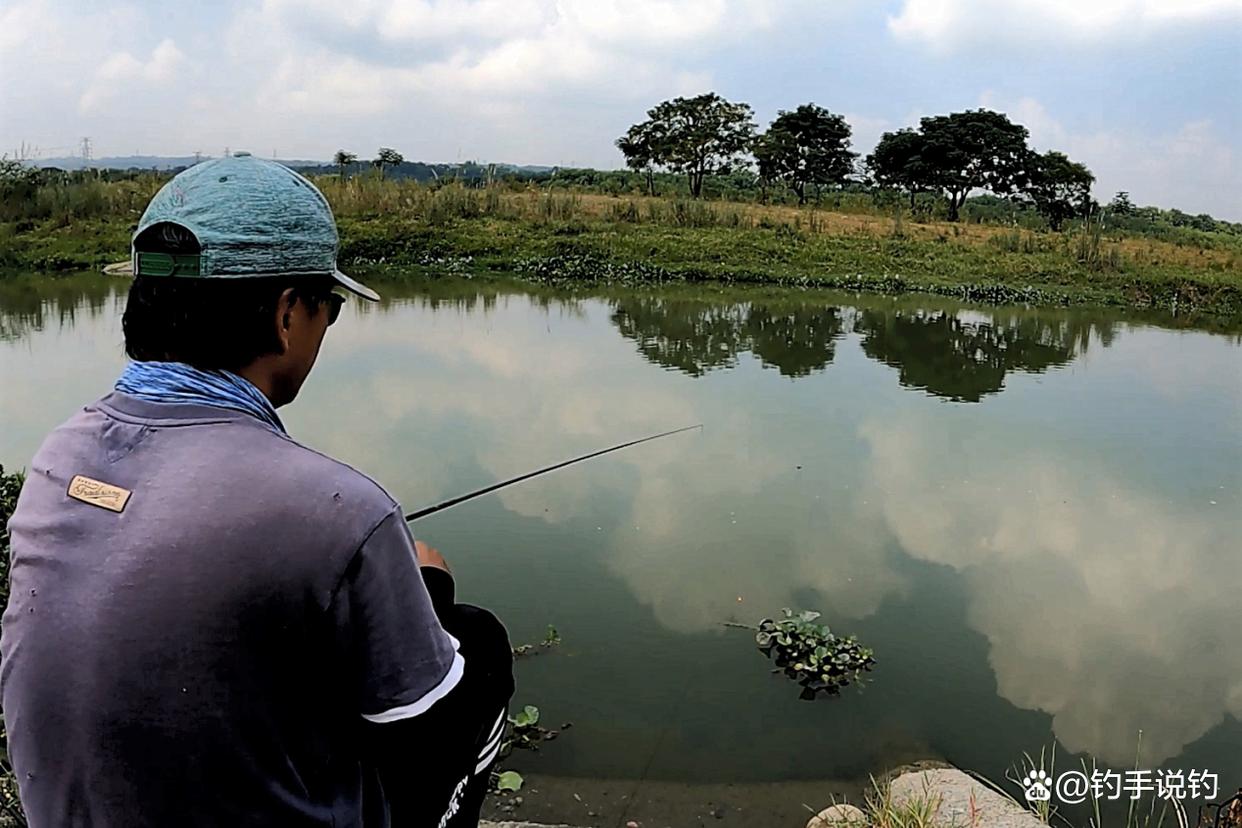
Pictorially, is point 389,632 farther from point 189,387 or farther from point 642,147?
point 642,147

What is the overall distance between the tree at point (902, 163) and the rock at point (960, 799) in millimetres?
26347

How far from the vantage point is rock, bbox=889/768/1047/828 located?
99.3 inches

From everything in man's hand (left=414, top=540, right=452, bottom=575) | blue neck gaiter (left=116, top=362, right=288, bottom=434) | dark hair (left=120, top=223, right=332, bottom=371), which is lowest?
man's hand (left=414, top=540, right=452, bottom=575)

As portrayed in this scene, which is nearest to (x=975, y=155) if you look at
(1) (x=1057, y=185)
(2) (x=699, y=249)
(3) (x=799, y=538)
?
(1) (x=1057, y=185)

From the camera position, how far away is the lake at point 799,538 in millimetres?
3125

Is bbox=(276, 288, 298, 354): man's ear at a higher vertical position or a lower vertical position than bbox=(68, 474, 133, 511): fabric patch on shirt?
higher

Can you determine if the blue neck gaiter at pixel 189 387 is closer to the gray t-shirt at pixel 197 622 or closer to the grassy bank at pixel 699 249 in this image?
the gray t-shirt at pixel 197 622

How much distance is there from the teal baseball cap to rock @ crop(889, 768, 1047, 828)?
6.91ft

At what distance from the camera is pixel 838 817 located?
2.56 m

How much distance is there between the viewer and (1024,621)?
387 centimetres

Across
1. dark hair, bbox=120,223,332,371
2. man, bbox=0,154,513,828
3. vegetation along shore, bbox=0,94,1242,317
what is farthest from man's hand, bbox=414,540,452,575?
vegetation along shore, bbox=0,94,1242,317

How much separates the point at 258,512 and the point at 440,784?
405 mm

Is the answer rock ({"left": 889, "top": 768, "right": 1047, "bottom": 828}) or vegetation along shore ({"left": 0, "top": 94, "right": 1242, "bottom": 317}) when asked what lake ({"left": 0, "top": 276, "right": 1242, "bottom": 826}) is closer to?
rock ({"left": 889, "top": 768, "right": 1047, "bottom": 828})

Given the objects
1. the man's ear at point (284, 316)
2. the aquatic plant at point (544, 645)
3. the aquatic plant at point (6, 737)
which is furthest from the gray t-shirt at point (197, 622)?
the aquatic plant at point (544, 645)
